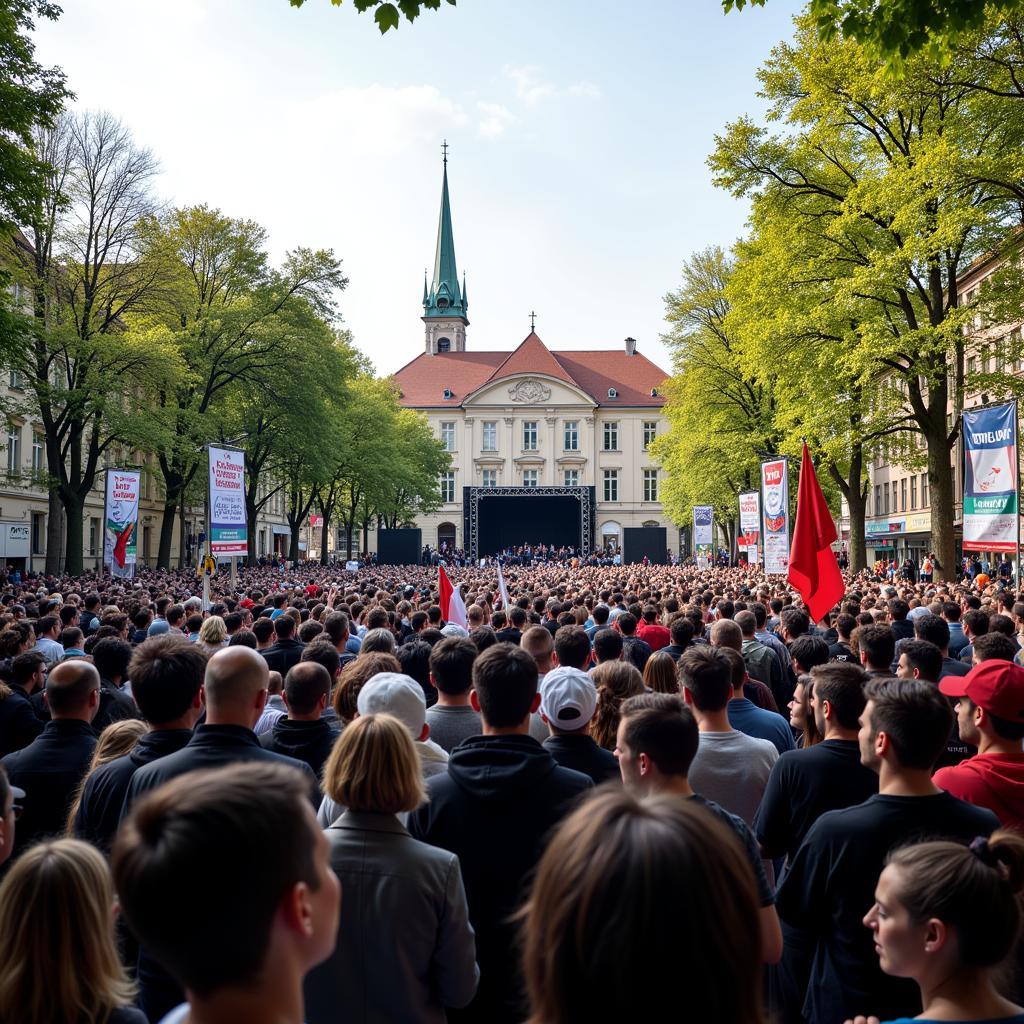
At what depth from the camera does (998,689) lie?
3.74 meters

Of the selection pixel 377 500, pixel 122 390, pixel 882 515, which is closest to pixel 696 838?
pixel 122 390

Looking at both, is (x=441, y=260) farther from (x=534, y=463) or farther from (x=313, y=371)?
(x=313, y=371)

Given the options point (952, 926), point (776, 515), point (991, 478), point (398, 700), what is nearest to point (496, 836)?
point (398, 700)

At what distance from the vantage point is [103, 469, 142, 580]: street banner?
2198 cm

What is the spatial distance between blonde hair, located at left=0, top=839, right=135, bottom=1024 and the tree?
20.8m

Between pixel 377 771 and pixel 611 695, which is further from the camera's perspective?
pixel 611 695

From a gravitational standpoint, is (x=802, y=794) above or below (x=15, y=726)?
above

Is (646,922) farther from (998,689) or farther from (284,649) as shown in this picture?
(284,649)

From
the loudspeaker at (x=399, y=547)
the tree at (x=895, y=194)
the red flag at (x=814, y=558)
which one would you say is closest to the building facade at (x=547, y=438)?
the loudspeaker at (x=399, y=547)

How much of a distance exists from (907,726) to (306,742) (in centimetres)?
296

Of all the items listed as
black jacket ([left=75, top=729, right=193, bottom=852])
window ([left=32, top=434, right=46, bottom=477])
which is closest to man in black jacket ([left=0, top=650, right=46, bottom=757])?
black jacket ([left=75, top=729, right=193, bottom=852])

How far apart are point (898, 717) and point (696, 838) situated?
83.2 inches

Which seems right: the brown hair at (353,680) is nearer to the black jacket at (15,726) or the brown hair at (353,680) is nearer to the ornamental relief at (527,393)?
the black jacket at (15,726)

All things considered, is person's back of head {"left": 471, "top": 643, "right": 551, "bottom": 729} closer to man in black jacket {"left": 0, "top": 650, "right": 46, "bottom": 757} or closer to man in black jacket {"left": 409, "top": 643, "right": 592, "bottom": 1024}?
man in black jacket {"left": 409, "top": 643, "right": 592, "bottom": 1024}
